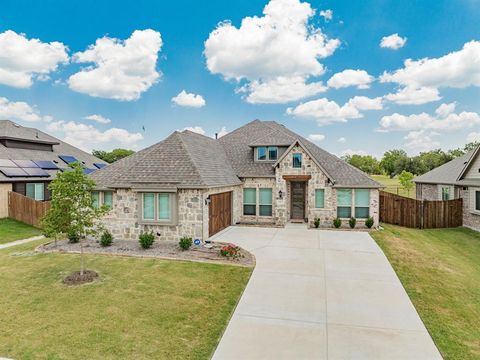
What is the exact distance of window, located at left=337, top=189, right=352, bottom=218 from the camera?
17578 millimetres

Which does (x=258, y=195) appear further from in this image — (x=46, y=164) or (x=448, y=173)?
(x=46, y=164)

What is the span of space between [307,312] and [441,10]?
2122cm

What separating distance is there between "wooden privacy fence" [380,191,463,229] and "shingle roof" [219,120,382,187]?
4046mm

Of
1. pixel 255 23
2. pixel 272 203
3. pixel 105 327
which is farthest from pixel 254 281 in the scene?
pixel 255 23

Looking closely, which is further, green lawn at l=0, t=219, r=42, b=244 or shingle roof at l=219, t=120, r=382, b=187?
shingle roof at l=219, t=120, r=382, b=187

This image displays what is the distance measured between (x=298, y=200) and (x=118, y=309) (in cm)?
1443

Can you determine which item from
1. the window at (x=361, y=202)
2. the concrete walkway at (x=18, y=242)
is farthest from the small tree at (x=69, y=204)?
the window at (x=361, y=202)

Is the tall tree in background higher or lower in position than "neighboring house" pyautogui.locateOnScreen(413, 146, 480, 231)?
higher

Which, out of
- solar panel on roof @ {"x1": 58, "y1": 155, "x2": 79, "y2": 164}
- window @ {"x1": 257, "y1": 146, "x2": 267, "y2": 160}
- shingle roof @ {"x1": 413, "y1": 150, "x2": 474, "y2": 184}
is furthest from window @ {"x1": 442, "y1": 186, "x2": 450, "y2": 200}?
solar panel on roof @ {"x1": 58, "y1": 155, "x2": 79, "y2": 164}

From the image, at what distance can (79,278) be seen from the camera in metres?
9.13

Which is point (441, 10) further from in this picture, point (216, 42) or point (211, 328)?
point (211, 328)

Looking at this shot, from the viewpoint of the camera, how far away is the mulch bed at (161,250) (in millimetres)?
11195

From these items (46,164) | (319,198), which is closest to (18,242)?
(46,164)

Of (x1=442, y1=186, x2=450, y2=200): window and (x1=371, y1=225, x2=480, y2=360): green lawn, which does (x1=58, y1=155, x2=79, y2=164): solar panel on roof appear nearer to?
(x1=371, y1=225, x2=480, y2=360): green lawn
